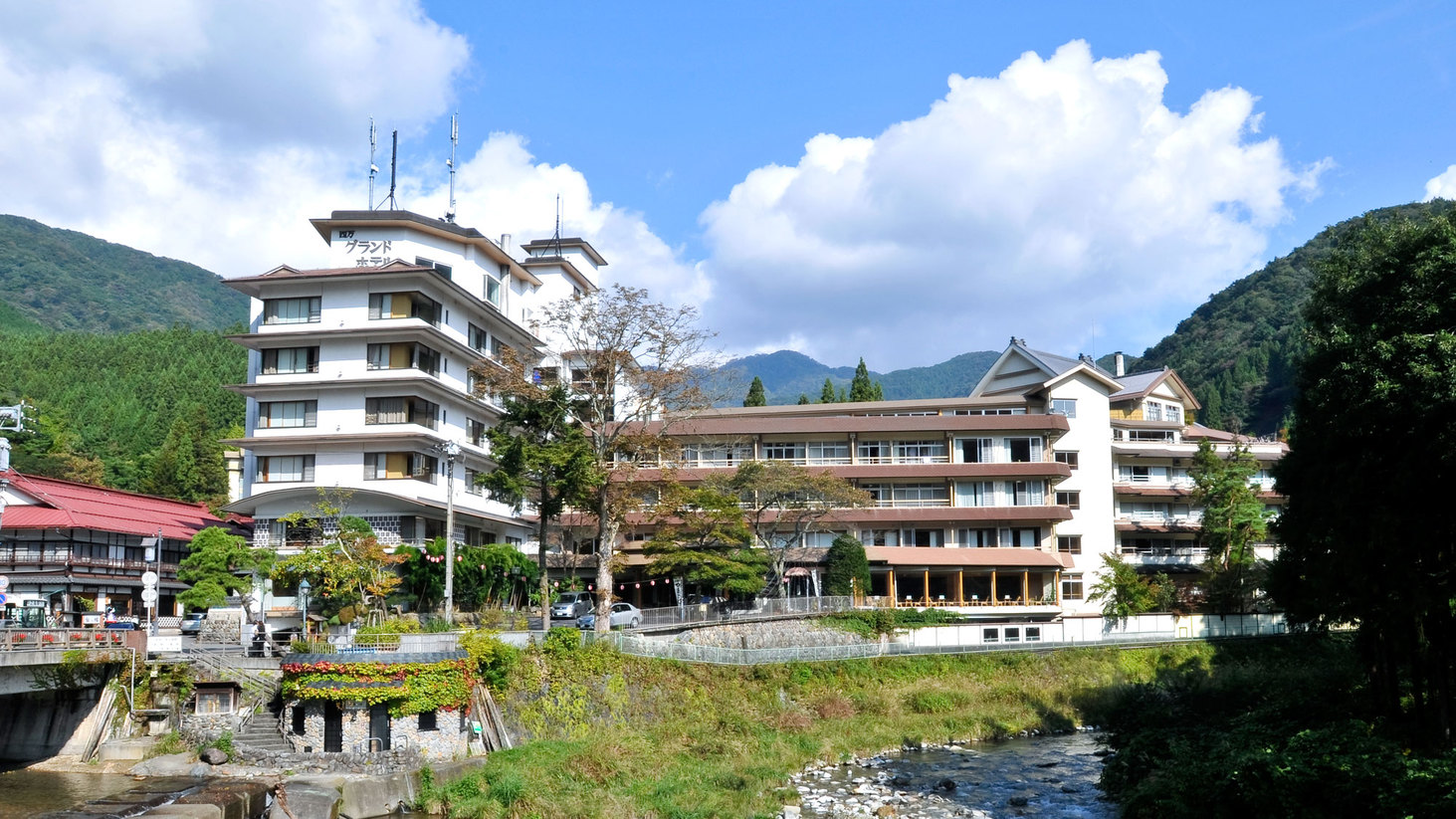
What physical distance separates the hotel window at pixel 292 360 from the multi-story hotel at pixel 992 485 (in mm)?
18506

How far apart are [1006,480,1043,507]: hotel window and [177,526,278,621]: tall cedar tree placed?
A: 38.8 metres

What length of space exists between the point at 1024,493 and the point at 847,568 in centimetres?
1337

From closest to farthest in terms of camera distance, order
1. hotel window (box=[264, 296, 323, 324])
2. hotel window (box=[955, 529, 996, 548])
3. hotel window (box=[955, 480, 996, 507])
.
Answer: hotel window (box=[264, 296, 323, 324]) → hotel window (box=[955, 529, 996, 548]) → hotel window (box=[955, 480, 996, 507])

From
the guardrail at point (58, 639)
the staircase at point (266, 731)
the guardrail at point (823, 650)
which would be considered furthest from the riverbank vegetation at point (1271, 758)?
the guardrail at point (58, 639)

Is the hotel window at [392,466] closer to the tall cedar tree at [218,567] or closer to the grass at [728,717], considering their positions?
the tall cedar tree at [218,567]

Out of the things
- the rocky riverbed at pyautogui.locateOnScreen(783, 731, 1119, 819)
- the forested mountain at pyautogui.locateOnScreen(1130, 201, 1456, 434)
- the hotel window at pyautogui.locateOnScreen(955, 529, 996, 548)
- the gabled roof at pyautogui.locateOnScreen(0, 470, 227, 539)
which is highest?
the forested mountain at pyautogui.locateOnScreen(1130, 201, 1456, 434)

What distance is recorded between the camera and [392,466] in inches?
1959

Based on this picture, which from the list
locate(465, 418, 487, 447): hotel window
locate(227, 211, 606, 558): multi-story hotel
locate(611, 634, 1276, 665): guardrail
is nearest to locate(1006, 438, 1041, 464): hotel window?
locate(611, 634, 1276, 665): guardrail

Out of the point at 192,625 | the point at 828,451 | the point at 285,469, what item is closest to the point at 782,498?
the point at 828,451

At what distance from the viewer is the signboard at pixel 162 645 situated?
32.0 meters

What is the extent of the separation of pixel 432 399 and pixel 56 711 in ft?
75.4

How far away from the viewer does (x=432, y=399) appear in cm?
5166

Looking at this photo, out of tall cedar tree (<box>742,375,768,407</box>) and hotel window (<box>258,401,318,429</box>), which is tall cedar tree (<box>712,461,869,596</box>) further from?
tall cedar tree (<box>742,375,768,407</box>)

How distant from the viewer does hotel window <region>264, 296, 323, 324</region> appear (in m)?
50.8
